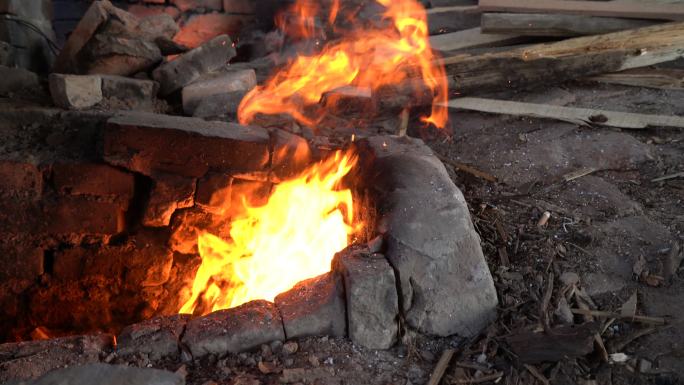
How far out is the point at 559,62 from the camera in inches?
175

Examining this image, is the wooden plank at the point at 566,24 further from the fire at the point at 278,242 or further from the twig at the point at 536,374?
the twig at the point at 536,374

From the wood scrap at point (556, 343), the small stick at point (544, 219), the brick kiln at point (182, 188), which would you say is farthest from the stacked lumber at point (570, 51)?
the wood scrap at point (556, 343)

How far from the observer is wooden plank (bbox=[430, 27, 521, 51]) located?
16.3 feet

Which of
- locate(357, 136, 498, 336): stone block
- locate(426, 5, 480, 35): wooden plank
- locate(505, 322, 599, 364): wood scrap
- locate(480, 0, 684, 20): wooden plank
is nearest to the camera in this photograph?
locate(505, 322, 599, 364): wood scrap

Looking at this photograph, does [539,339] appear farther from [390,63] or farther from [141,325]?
[390,63]

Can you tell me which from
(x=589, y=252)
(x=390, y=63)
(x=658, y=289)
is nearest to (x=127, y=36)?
(x=390, y=63)

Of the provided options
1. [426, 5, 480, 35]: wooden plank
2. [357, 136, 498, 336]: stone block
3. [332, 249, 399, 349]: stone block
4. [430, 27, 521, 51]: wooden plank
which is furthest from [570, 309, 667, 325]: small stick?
[426, 5, 480, 35]: wooden plank

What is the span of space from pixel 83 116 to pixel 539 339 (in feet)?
9.88

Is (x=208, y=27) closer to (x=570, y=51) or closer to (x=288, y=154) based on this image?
(x=288, y=154)

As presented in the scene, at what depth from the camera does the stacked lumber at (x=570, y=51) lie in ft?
14.6

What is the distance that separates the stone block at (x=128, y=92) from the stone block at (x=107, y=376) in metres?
2.23

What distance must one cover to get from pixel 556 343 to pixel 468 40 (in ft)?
11.0

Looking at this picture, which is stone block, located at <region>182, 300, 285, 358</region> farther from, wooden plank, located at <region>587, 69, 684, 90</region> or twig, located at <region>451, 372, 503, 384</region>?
wooden plank, located at <region>587, 69, 684, 90</region>

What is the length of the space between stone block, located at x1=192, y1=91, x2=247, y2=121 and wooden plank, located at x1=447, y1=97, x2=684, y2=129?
1.65m
